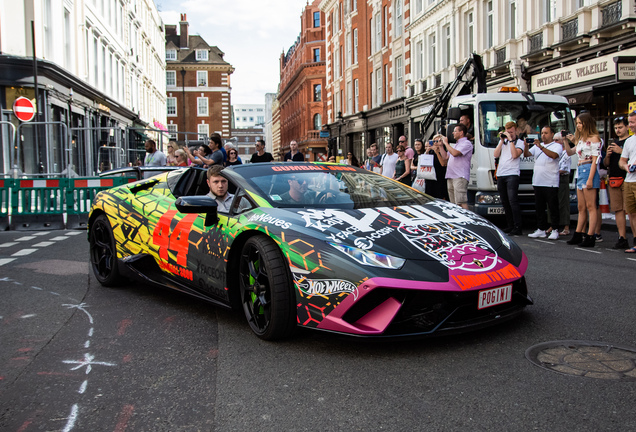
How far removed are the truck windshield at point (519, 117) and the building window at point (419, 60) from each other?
2070cm

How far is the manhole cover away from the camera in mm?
3155

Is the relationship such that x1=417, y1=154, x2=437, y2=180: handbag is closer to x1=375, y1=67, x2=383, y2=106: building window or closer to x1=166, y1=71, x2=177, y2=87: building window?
x1=375, y1=67, x2=383, y2=106: building window

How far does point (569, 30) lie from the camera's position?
58.4 ft

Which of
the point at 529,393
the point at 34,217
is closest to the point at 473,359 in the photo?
the point at 529,393

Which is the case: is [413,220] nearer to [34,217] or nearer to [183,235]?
[183,235]

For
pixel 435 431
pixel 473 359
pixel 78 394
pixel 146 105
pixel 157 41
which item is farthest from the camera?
pixel 157 41

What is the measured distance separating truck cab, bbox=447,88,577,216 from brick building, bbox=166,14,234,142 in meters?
69.0

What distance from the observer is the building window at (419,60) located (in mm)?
31308

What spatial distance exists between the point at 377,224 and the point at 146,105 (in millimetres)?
47703

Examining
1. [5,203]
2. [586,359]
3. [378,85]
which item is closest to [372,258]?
[586,359]

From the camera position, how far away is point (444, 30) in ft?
92.9

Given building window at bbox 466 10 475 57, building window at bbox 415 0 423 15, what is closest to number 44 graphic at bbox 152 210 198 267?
building window at bbox 466 10 475 57

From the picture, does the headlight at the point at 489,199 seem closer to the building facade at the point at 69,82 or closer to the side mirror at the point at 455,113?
the side mirror at the point at 455,113

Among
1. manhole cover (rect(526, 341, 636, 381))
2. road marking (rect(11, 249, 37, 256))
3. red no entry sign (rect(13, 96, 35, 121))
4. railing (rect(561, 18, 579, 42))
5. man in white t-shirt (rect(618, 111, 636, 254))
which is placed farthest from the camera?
railing (rect(561, 18, 579, 42))
